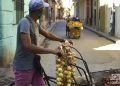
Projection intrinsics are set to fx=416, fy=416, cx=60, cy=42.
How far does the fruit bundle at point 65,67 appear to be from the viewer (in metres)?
4.95

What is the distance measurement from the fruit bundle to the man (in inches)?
12.5

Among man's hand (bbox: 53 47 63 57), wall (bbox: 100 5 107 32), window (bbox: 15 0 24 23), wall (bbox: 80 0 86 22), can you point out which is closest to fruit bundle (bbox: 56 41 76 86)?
man's hand (bbox: 53 47 63 57)

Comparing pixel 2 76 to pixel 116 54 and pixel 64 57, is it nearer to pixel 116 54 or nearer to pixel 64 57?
pixel 64 57

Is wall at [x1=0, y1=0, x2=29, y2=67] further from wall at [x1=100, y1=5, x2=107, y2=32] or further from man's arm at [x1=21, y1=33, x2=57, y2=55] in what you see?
wall at [x1=100, y1=5, x2=107, y2=32]

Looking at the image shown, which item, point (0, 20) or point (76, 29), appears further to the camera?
point (76, 29)

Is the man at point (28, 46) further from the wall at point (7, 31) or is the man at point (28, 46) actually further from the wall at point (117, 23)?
the wall at point (117, 23)

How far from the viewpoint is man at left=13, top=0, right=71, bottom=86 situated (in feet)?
14.9

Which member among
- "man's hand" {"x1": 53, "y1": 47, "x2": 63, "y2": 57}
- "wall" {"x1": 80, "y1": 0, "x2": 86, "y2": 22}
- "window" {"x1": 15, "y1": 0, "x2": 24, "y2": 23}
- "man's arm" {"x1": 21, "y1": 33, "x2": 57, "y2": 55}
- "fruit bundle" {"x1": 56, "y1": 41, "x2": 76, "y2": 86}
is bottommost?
"fruit bundle" {"x1": 56, "y1": 41, "x2": 76, "y2": 86}

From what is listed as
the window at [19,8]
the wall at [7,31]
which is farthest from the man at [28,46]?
the window at [19,8]

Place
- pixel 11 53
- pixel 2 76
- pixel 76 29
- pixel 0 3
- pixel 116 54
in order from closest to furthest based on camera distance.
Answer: pixel 2 76 → pixel 0 3 → pixel 11 53 → pixel 116 54 → pixel 76 29

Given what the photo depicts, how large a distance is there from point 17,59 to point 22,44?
237 mm

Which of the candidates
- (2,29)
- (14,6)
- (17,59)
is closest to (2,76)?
(2,29)

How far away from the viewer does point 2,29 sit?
37.3 ft

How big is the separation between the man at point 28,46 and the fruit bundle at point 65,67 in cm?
32
